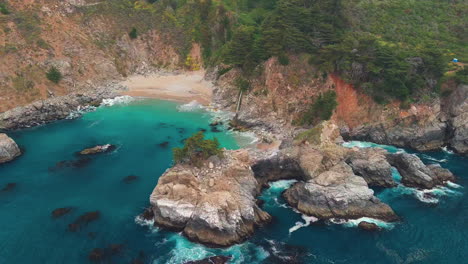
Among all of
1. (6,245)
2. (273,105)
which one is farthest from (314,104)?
(6,245)

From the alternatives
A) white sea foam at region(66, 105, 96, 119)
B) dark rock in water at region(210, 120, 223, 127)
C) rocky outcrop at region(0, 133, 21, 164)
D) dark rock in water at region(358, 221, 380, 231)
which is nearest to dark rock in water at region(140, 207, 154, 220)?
dark rock in water at region(358, 221, 380, 231)

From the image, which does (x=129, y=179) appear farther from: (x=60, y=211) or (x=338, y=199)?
(x=338, y=199)

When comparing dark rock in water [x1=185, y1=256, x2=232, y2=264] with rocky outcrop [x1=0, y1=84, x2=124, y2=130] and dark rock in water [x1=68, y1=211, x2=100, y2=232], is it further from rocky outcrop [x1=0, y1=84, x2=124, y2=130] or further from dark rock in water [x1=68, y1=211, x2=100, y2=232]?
rocky outcrop [x1=0, y1=84, x2=124, y2=130]

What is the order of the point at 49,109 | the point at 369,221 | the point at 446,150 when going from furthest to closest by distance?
the point at 49,109 < the point at 446,150 < the point at 369,221

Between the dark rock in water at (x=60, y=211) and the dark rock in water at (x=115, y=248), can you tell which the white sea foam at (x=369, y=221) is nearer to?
the dark rock in water at (x=115, y=248)

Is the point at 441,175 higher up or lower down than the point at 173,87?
lower down

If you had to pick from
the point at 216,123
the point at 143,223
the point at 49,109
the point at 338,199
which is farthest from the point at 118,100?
the point at 338,199

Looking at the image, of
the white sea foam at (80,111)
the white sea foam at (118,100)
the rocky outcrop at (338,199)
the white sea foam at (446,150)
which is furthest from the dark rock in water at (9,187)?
the white sea foam at (446,150)
